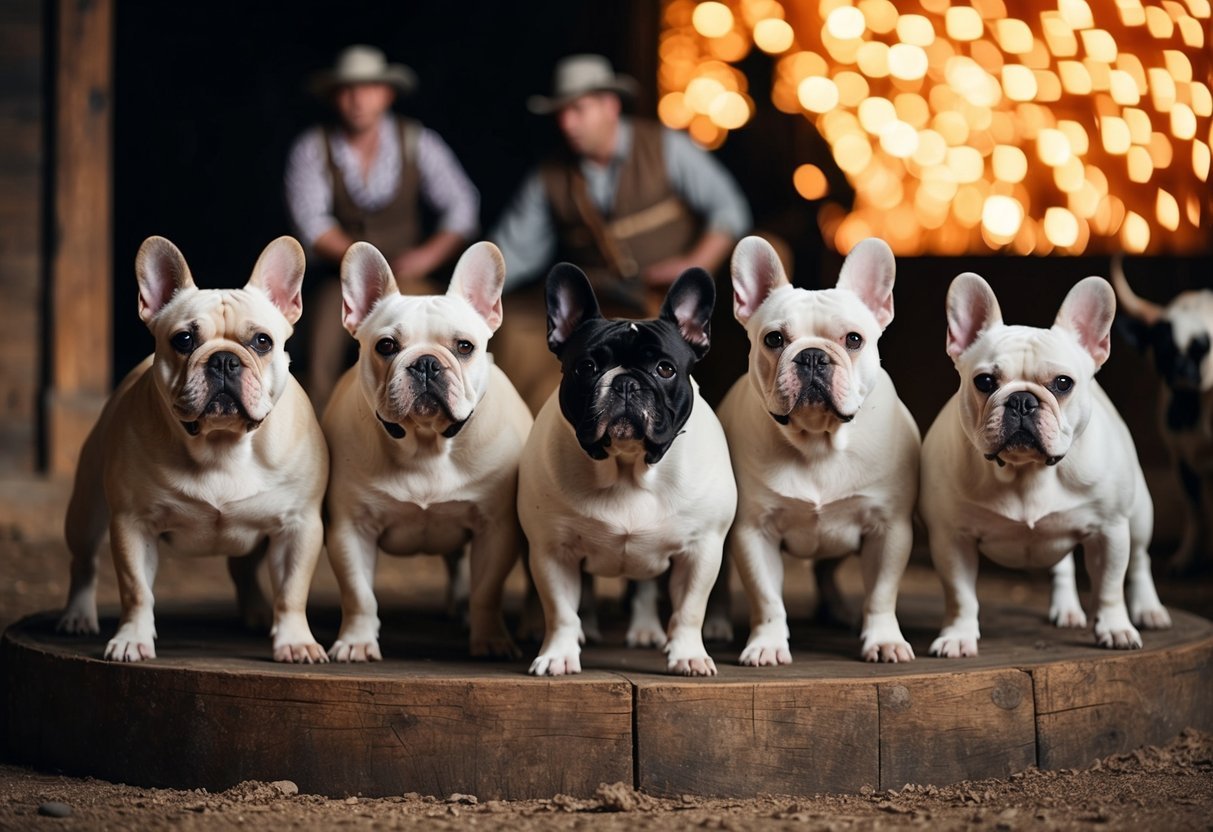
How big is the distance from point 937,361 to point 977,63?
225 cm

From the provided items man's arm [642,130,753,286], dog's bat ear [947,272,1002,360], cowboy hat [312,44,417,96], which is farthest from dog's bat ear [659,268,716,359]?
cowboy hat [312,44,417,96]

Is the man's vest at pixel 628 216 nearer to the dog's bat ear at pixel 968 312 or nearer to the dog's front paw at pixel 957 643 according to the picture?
the dog's bat ear at pixel 968 312

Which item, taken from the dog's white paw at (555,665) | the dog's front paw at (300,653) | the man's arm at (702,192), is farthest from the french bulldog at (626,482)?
the man's arm at (702,192)

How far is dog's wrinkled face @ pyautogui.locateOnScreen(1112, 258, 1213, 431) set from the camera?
289 inches

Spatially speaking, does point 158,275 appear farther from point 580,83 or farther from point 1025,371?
point 580,83

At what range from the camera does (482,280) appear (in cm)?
414

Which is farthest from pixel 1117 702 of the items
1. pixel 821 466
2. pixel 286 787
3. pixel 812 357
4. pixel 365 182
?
pixel 365 182

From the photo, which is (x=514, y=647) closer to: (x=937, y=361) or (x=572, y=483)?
(x=572, y=483)

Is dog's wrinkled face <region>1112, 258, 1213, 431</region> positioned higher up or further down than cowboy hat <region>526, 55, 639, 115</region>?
further down

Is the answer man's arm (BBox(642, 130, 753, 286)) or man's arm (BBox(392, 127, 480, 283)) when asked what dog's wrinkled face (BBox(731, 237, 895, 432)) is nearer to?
man's arm (BBox(642, 130, 753, 286))

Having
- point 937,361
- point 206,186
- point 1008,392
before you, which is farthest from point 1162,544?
point 206,186

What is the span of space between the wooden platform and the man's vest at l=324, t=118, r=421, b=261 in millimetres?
4844

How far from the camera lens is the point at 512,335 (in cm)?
664

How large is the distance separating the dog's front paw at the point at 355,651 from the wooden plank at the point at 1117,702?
1.78 m
